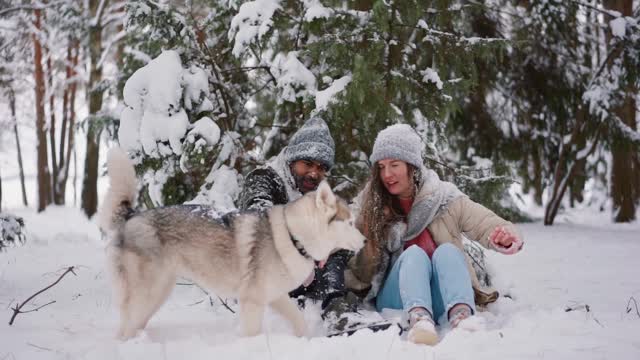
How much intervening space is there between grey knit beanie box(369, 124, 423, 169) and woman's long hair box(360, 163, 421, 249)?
141 mm

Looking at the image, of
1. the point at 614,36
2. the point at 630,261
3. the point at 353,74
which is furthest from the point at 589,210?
the point at 353,74

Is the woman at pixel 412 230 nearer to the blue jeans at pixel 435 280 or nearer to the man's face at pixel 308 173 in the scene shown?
the blue jeans at pixel 435 280

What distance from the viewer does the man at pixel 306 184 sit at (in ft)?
12.6

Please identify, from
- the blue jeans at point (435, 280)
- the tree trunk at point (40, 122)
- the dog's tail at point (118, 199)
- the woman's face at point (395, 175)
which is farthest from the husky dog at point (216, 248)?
the tree trunk at point (40, 122)

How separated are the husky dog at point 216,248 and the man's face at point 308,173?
102cm

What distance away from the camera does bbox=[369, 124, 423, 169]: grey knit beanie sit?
386 cm

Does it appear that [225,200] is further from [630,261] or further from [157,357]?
[630,261]

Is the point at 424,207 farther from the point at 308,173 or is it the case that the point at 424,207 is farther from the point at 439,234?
the point at 308,173

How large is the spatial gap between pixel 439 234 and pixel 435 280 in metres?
0.42

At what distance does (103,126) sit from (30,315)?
3542mm

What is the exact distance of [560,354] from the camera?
8.80ft

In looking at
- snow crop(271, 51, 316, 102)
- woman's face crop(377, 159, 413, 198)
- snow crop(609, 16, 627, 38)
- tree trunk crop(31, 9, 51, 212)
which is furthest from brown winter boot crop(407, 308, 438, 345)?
tree trunk crop(31, 9, 51, 212)

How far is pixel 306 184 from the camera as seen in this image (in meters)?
4.46

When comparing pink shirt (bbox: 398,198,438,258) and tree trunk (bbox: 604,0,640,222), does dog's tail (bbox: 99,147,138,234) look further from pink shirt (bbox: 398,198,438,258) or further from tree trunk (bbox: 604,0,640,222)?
tree trunk (bbox: 604,0,640,222)
